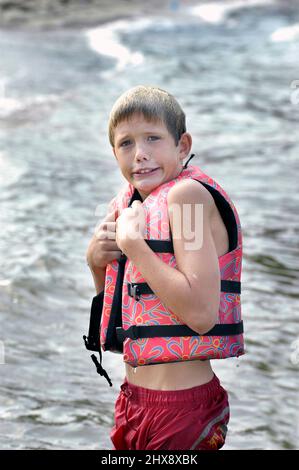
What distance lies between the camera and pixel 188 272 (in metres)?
2.78

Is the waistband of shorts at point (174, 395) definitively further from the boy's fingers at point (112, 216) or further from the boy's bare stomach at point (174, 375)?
the boy's fingers at point (112, 216)

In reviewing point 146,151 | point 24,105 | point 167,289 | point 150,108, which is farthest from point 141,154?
point 24,105

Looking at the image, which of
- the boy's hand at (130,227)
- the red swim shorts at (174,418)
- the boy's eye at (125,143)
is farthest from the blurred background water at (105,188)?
the boy's eye at (125,143)

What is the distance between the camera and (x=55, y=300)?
626cm

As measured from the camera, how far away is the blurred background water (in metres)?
4.79

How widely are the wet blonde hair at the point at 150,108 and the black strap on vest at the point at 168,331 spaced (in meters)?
0.57

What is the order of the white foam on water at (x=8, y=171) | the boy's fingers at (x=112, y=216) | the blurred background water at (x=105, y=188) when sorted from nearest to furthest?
1. the boy's fingers at (x=112, y=216)
2. the blurred background water at (x=105, y=188)
3. the white foam on water at (x=8, y=171)

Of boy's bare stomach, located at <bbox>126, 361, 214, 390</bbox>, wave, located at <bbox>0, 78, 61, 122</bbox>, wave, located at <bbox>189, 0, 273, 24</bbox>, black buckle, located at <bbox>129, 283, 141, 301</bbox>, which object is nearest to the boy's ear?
black buckle, located at <bbox>129, 283, 141, 301</bbox>

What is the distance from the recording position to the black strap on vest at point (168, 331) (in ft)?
9.51

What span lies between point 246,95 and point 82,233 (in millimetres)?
7028

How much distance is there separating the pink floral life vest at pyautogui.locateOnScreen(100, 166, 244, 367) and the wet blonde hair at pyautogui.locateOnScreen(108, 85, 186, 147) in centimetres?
15

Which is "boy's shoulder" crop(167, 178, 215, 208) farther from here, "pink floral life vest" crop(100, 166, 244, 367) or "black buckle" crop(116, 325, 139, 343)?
"black buckle" crop(116, 325, 139, 343)

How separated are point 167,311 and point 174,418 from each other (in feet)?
1.03
